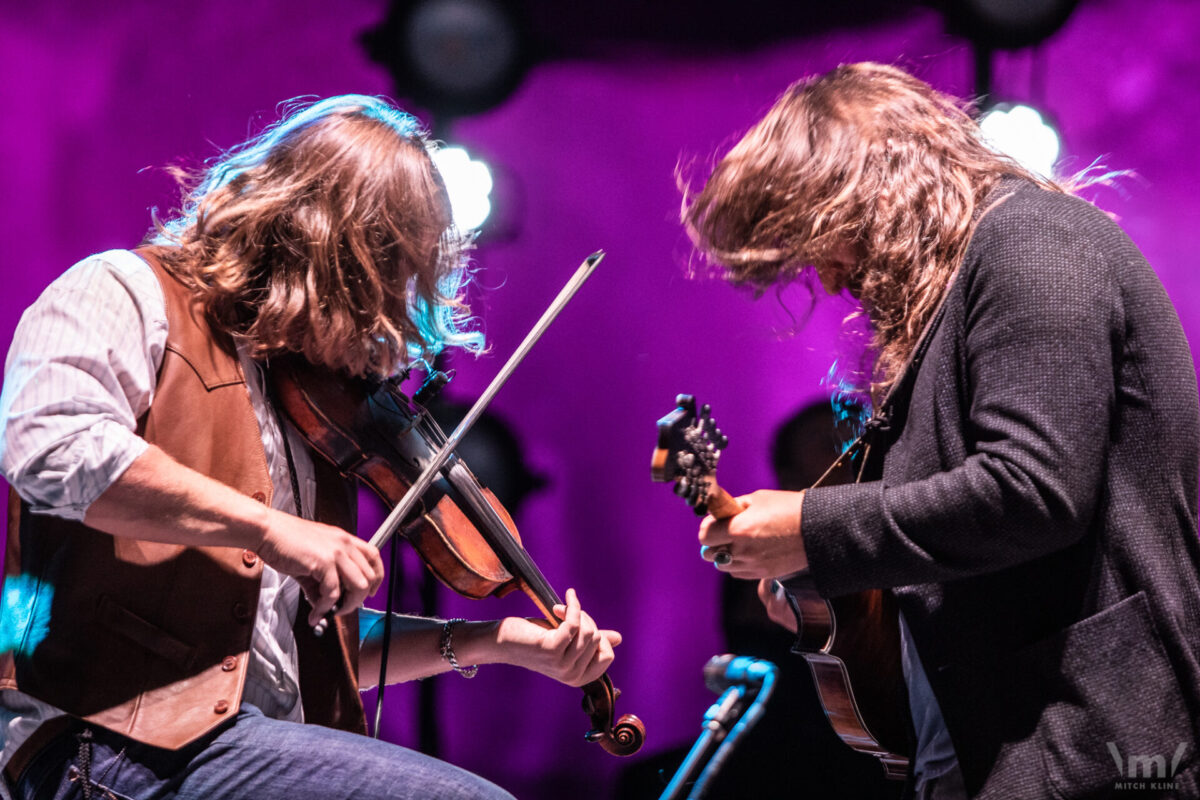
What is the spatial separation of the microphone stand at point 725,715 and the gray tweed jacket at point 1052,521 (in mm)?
311

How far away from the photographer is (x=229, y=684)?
4.95ft

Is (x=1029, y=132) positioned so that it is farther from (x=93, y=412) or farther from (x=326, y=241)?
(x=93, y=412)

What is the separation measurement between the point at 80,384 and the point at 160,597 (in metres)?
0.32

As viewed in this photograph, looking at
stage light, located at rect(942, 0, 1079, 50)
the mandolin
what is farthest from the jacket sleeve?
stage light, located at rect(942, 0, 1079, 50)

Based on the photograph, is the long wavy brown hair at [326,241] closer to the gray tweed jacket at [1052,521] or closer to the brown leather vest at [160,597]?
the brown leather vest at [160,597]

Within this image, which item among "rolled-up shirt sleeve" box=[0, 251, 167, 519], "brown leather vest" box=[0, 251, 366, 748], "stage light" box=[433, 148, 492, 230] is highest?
"stage light" box=[433, 148, 492, 230]

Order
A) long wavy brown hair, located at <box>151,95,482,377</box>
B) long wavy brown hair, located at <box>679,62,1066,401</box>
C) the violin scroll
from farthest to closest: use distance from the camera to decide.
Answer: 1. the violin scroll
2. long wavy brown hair, located at <box>151,95,482,377</box>
3. long wavy brown hair, located at <box>679,62,1066,401</box>

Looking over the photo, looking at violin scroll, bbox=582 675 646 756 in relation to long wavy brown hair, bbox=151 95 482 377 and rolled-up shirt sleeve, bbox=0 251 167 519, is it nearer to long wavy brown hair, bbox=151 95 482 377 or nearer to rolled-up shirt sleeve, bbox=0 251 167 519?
long wavy brown hair, bbox=151 95 482 377

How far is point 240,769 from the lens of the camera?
1.46 meters

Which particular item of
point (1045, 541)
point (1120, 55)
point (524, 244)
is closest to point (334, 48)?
point (524, 244)

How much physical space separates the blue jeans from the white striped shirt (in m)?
0.08

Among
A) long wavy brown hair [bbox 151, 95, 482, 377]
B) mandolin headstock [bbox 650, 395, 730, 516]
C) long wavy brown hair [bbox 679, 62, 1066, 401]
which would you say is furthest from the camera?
long wavy brown hair [bbox 151, 95, 482, 377]

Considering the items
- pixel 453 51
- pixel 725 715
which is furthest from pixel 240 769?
pixel 453 51

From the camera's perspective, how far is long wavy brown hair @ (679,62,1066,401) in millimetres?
1646
